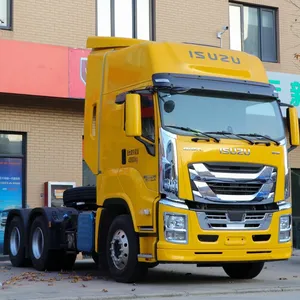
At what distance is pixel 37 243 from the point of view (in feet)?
48.2

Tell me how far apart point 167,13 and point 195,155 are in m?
9.06

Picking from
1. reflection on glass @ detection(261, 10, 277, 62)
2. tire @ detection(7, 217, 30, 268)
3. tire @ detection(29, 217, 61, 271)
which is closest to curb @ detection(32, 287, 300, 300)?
tire @ detection(29, 217, 61, 271)

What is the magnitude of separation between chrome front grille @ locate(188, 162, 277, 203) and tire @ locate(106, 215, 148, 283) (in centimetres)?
127

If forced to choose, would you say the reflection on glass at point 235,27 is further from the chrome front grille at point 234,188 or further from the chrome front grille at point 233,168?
the chrome front grille at point 234,188

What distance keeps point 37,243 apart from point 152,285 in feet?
12.3

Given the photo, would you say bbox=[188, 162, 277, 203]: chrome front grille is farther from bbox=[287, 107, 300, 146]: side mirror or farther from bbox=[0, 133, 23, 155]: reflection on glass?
bbox=[0, 133, 23, 155]: reflection on glass

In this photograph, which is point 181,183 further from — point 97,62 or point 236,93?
point 97,62

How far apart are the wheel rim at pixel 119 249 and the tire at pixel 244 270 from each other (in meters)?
2.30

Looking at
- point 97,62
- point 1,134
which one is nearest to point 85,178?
point 1,134

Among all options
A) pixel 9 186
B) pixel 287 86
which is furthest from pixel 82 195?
pixel 287 86

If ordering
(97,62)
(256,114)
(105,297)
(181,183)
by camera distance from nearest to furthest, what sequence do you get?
(105,297) → (181,183) → (256,114) → (97,62)

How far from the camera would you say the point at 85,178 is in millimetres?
18562

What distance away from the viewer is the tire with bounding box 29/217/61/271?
1416 centimetres

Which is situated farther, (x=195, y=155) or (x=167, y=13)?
(x=167, y=13)
